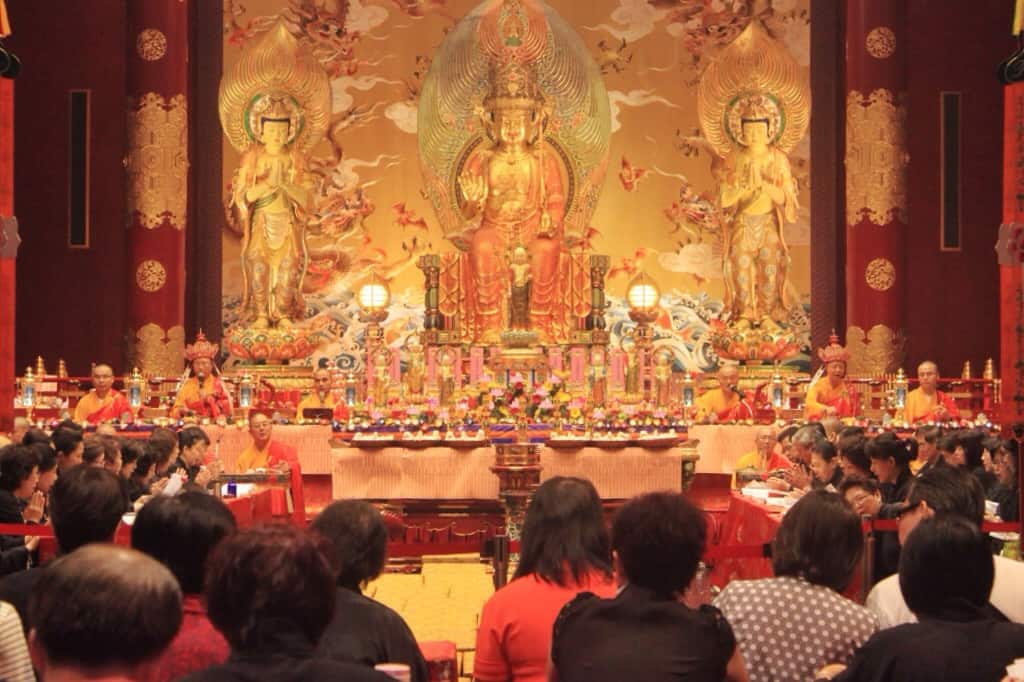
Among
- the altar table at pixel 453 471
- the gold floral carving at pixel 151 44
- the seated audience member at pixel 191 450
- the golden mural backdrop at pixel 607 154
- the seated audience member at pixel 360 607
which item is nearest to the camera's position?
the seated audience member at pixel 360 607

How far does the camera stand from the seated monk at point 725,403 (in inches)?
443

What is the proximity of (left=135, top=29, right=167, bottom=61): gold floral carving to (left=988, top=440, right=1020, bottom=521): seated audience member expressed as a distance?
30.1ft

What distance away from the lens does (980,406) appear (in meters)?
12.7

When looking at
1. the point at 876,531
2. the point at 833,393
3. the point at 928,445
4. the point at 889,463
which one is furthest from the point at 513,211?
the point at 876,531

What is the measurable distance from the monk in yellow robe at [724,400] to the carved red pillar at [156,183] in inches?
187

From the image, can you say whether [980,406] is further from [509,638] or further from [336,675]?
[336,675]

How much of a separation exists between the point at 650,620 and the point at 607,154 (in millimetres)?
12217

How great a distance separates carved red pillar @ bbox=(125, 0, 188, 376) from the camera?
13.6 meters

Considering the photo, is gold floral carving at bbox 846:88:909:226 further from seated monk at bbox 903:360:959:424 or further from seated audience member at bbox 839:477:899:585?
seated audience member at bbox 839:477:899:585

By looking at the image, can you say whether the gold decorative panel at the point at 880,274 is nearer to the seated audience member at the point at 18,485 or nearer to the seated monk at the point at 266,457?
the seated monk at the point at 266,457

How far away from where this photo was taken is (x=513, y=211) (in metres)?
13.6

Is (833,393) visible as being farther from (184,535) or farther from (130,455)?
(184,535)

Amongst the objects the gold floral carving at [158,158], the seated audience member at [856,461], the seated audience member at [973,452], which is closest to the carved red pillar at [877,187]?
the gold floral carving at [158,158]

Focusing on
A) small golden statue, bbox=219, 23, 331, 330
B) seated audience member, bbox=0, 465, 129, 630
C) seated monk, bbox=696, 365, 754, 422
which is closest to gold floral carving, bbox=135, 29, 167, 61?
small golden statue, bbox=219, 23, 331, 330
